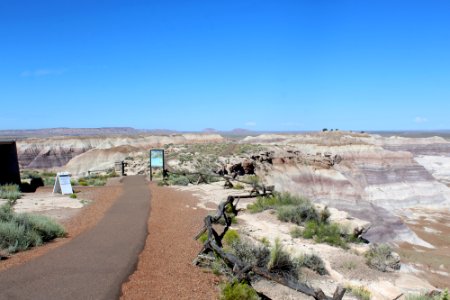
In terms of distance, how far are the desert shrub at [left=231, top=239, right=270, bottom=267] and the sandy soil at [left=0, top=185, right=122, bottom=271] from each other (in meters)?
4.64

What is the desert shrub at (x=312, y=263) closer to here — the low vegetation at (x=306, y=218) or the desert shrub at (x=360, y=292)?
the desert shrub at (x=360, y=292)

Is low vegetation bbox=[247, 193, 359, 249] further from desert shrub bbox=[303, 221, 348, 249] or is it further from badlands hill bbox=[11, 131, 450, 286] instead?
badlands hill bbox=[11, 131, 450, 286]

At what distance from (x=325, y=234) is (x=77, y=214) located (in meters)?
9.14

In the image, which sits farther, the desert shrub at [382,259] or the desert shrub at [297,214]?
the desert shrub at [297,214]

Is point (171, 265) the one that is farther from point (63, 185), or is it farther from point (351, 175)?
point (351, 175)

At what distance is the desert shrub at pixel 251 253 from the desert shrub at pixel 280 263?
0.62 ft

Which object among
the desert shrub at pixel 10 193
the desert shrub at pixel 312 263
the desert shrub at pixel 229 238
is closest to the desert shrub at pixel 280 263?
the desert shrub at pixel 312 263

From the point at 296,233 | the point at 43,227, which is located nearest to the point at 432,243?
the point at 296,233

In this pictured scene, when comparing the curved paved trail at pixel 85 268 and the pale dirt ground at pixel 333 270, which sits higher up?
the curved paved trail at pixel 85 268

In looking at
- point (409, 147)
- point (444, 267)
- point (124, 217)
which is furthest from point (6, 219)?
point (409, 147)

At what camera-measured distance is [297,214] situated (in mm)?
15289

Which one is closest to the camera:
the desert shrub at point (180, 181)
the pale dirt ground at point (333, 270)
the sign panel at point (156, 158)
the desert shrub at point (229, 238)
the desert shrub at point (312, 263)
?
the pale dirt ground at point (333, 270)

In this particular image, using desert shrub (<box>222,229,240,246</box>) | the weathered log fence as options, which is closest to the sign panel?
desert shrub (<box>222,229,240,246</box>)

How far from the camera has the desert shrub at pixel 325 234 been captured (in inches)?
516
